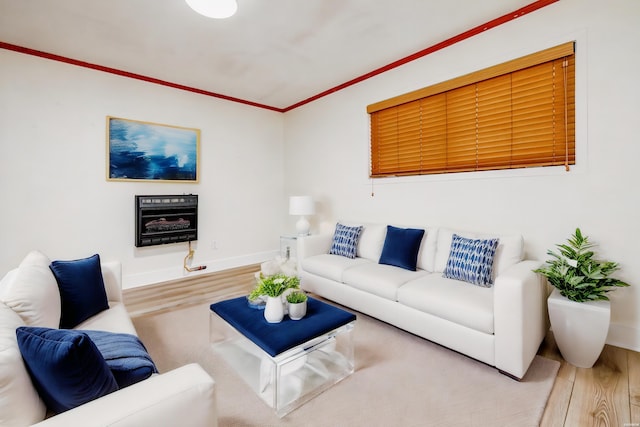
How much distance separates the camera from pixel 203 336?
98.2 inches

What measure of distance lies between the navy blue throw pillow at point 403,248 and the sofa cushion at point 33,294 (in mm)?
2572

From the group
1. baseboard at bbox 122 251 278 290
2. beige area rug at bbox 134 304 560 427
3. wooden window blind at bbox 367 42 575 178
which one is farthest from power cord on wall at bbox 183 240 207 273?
wooden window blind at bbox 367 42 575 178

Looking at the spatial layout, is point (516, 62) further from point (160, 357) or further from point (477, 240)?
point (160, 357)

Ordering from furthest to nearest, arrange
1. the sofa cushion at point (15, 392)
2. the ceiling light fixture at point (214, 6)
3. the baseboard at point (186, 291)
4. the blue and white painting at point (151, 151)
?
the blue and white painting at point (151, 151) → the baseboard at point (186, 291) → the ceiling light fixture at point (214, 6) → the sofa cushion at point (15, 392)

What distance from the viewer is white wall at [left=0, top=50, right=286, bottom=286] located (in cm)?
320

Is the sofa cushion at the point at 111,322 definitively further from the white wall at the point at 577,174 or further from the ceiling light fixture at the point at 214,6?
the white wall at the point at 577,174

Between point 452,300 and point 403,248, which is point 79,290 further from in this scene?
point 403,248

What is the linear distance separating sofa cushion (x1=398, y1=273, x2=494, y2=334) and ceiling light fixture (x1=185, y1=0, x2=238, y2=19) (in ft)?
8.17

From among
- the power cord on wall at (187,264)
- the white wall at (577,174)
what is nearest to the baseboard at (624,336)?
the white wall at (577,174)

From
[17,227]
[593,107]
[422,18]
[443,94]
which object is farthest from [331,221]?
[17,227]

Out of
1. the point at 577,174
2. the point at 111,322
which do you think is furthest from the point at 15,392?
the point at 577,174

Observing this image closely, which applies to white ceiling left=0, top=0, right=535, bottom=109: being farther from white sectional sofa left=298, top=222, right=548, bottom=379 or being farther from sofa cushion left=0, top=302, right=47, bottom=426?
sofa cushion left=0, top=302, right=47, bottom=426

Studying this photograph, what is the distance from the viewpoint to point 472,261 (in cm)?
246

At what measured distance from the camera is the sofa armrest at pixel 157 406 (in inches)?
32.8
